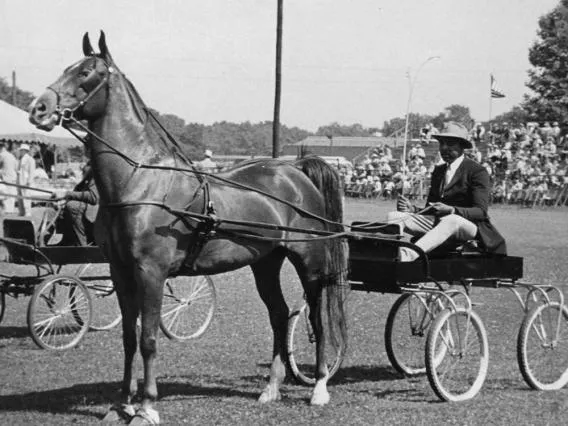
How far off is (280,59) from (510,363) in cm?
2002

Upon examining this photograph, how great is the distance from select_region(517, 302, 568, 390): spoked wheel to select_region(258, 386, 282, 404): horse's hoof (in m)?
2.16

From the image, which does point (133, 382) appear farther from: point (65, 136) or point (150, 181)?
point (65, 136)

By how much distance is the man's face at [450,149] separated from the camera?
8.16 m

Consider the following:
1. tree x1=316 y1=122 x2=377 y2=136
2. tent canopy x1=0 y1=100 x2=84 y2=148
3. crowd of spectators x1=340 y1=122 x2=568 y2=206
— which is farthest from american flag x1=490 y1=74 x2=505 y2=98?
tree x1=316 y1=122 x2=377 y2=136

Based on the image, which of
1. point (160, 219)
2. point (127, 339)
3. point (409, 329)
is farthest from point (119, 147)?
point (409, 329)

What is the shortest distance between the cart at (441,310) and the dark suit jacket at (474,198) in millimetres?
172

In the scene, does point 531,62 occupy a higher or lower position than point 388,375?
higher

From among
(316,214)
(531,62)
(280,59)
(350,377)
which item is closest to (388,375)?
(350,377)

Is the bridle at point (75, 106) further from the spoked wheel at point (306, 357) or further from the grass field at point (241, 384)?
the spoked wheel at point (306, 357)

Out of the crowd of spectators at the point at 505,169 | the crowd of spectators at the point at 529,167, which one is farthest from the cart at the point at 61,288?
the crowd of spectators at the point at 529,167

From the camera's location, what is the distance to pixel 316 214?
804 cm

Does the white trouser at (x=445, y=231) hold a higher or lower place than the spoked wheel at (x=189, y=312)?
higher

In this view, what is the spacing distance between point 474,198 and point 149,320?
317 cm

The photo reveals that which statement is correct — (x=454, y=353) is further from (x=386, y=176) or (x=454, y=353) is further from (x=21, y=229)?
(x=386, y=176)
